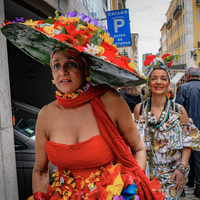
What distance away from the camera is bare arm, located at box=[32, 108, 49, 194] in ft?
5.76

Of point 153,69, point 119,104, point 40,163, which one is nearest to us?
point 119,104

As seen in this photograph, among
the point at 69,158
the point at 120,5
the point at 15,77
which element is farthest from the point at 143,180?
the point at 120,5

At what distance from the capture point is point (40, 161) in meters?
1.82

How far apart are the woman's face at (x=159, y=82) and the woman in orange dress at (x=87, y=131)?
4.15 ft

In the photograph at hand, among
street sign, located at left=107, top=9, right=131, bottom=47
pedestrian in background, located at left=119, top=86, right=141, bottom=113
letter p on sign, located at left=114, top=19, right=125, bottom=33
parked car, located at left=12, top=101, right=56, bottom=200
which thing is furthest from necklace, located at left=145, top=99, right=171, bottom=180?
letter p on sign, located at left=114, top=19, right=125, bottom=33

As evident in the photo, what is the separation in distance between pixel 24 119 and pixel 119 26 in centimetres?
618

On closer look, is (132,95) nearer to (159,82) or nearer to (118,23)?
(159,82)

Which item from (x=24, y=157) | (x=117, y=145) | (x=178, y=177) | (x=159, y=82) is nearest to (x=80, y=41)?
(x=117, y=145)

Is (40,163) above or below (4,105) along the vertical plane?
below

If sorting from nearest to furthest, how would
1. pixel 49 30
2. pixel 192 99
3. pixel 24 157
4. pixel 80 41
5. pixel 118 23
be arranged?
pixel 49 30 → pixel 80 41 → pixel 24 157 → pixel 192 99 → pixel 118 23

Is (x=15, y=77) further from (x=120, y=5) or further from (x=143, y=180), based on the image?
(x=120, y=5)

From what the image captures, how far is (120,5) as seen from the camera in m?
28.4

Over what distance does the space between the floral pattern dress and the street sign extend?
6897 millimetres

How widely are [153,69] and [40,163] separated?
73.5 inches
